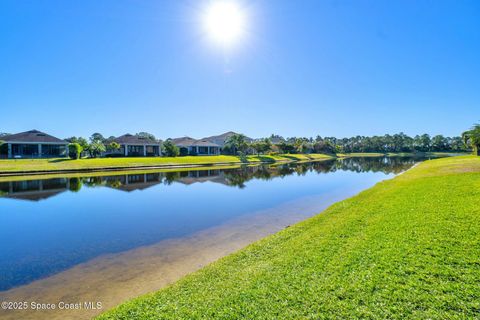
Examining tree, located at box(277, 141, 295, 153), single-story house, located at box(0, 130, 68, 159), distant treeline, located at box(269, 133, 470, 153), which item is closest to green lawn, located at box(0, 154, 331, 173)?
single-story house, located at box(0, 130, 68, 159)

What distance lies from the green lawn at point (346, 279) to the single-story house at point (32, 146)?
55.1 metres

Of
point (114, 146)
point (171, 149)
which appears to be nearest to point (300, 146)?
point (171, 149)

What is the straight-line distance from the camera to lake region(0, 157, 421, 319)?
6.64 metres

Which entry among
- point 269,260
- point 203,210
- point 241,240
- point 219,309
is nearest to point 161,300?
point 219,309

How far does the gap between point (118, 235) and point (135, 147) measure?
5608 centimetres

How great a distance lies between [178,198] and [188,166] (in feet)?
98.3

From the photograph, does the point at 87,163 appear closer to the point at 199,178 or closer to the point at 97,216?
the point at 199,178

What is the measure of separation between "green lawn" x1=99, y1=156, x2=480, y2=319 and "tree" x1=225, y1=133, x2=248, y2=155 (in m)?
61.8

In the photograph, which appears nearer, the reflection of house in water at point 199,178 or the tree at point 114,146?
the reflection of house in water at point 199,178

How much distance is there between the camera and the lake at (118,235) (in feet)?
21.8

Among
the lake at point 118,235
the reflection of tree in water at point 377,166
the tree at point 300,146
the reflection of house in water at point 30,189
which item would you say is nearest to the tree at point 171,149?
the reflection of house in water at point 30,189

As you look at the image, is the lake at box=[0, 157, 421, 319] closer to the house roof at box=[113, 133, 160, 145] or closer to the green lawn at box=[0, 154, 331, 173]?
the green lawn at box=[0, 154, 331, 173]

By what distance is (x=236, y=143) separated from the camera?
2753 inches

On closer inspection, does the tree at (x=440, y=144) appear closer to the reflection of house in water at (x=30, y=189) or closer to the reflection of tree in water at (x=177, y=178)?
the reflection of tree in water at (x=177, y=178)
